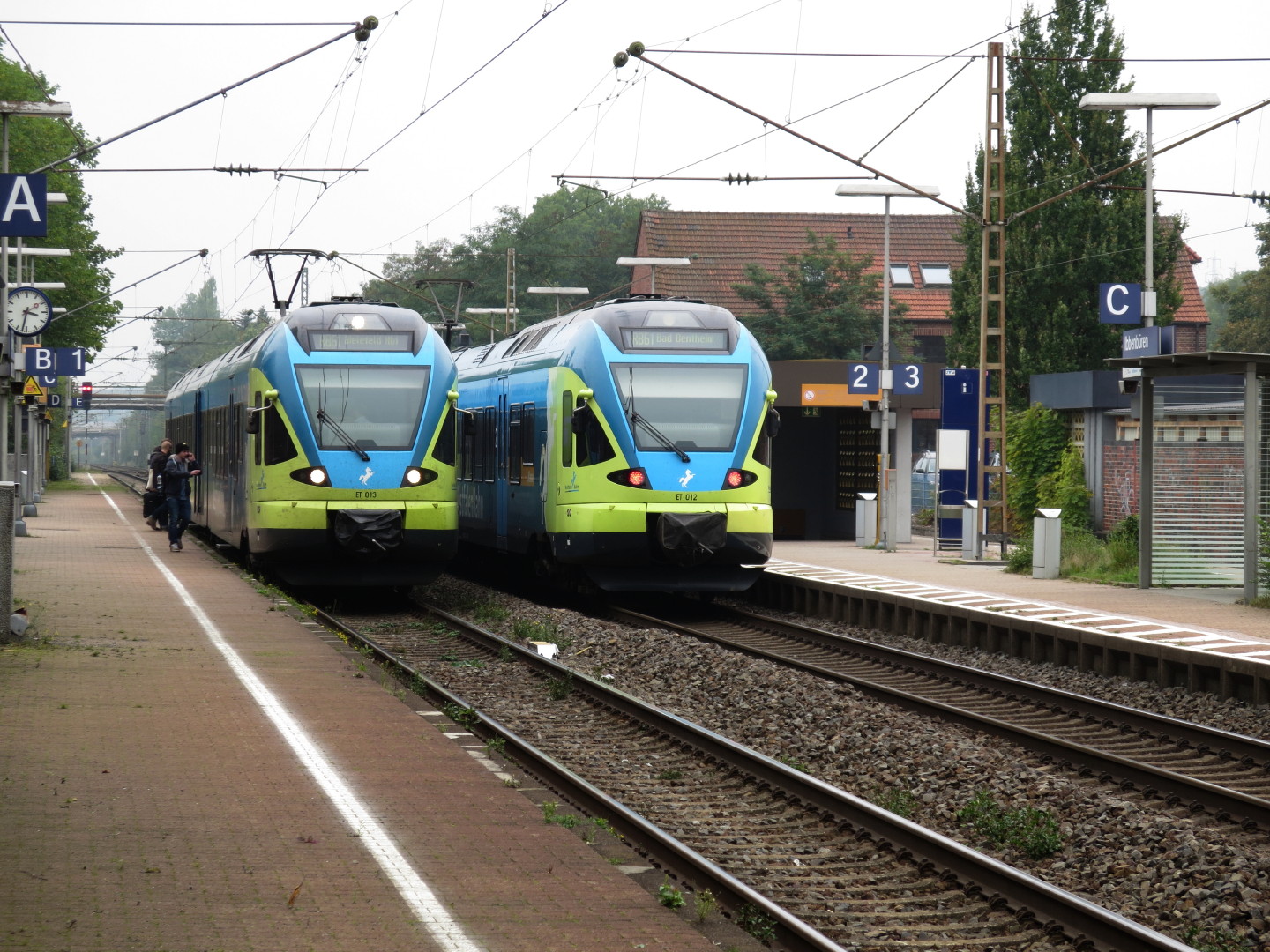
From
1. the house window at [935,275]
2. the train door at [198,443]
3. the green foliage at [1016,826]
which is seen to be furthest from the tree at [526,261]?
the green foliage at [1016,826]

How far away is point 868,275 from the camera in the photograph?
57781 mm

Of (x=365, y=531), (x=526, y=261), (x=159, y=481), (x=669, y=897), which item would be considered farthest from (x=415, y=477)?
(x=526, y=261)

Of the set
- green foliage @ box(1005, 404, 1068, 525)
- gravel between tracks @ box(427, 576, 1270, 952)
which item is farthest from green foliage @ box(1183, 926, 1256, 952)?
green foliage @ box(1005, 404, 1068, 525)

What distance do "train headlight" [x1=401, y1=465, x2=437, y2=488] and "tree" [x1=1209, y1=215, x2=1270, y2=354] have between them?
5474 centimetres

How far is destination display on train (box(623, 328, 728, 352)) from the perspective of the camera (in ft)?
61.5

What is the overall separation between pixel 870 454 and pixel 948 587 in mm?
11520

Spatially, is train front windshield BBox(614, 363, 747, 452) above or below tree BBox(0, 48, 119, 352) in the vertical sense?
below

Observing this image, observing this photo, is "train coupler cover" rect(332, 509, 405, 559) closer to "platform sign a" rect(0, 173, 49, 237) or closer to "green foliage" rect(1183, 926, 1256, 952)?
"platform sign a" rect(0, 173, 49, 237)

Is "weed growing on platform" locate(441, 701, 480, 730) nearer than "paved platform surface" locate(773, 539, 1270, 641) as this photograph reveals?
Yes

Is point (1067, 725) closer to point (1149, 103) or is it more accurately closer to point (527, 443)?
point (527, 443)

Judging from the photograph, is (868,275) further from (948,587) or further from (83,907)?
(83,907)

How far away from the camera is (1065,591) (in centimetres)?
2066

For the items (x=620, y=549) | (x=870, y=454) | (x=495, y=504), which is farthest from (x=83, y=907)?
(x=870, y=454)

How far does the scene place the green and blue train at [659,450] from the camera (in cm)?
1836
